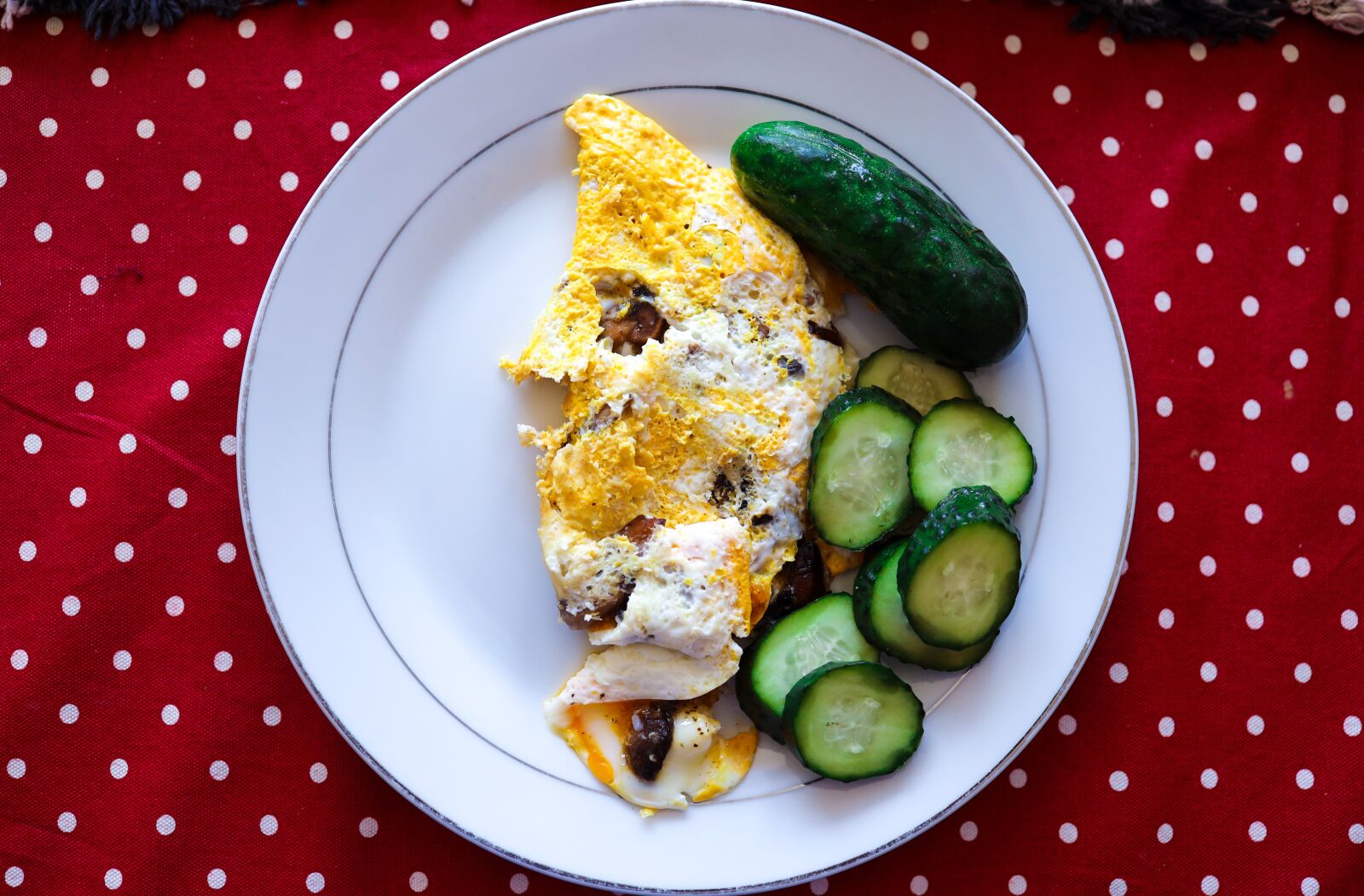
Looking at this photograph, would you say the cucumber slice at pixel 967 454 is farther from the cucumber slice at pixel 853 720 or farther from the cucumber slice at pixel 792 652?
the cucumber slice at pixel 853 720

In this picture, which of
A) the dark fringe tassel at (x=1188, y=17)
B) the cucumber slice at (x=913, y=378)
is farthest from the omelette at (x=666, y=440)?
the dark fringe tassel at (x=1188, y=17)

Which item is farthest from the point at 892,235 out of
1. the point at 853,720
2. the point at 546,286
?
the point at 853,720

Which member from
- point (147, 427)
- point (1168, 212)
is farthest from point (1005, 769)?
point (147, 427)

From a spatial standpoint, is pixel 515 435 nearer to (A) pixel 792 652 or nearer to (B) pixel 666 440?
(B) pixel 666 440

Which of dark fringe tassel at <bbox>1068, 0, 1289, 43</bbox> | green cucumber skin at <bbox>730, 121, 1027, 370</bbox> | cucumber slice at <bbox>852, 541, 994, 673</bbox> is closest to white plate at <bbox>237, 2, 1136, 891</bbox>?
cucumber slice at <bbox>852, 541, 994, 673</bbox>

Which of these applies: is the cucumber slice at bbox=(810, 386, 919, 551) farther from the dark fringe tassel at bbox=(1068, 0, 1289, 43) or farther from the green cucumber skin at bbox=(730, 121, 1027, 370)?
the dark fringe tassel at bbox=(1068, 0, 1289, 43)

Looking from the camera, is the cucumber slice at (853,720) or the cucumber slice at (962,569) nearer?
the cucumber slice at (962,569)
